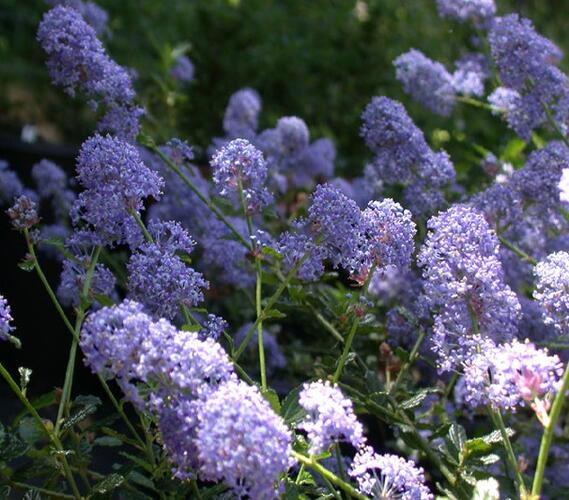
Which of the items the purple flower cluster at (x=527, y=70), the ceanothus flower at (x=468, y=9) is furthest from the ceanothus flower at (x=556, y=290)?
the ceanothus flower at (x=468, y=9)

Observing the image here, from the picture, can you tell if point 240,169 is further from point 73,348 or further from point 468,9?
point 468,9

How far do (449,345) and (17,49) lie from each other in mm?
3584

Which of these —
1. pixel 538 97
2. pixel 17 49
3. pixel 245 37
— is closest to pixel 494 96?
pixel 538 97

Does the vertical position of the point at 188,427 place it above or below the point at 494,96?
below

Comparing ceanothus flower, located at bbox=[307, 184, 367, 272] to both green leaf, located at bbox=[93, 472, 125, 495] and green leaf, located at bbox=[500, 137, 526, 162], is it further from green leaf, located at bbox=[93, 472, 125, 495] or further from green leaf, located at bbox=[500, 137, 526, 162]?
green leaf, located at bbox=[500, 137, 526, 162]

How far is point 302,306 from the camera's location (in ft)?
6.93

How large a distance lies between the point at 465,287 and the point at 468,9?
1314 mm

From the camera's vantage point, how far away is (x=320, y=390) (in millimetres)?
1293

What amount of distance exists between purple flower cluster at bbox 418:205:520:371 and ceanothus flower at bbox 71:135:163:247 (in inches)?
18.1

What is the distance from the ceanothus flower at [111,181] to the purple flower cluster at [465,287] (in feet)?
1.51

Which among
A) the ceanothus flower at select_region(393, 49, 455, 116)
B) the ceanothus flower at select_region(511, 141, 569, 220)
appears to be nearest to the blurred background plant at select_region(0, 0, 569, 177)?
the ceanothus flower at select_region(393, 49, 455, 116)

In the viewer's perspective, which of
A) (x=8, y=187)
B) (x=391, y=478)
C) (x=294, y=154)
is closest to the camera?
(x=391, y=478)

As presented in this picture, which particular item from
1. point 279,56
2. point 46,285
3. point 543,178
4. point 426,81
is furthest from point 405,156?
point 279,56

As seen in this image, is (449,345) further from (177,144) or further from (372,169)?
(372,169)
